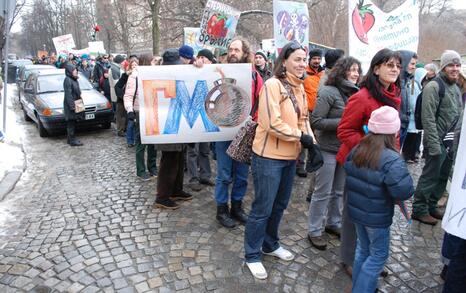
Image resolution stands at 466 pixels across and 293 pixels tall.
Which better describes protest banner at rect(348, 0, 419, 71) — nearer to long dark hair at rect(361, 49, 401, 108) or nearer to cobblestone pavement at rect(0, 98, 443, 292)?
cobblestone pavement at rect(0, 98, 443, 292)

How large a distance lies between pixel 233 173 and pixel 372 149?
6.39 feet

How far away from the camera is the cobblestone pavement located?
3.26 metres

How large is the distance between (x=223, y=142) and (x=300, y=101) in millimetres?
1275

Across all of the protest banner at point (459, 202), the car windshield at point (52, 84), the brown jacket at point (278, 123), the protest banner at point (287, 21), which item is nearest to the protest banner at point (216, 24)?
the protest banner at point (287, 21)

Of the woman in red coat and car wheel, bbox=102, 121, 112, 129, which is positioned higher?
the woman in red coat

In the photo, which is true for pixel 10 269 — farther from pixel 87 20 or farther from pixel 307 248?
pixel 87 20

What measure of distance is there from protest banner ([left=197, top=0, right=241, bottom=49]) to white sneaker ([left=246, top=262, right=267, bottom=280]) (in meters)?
3.82

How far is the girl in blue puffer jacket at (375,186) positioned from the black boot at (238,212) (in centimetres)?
168

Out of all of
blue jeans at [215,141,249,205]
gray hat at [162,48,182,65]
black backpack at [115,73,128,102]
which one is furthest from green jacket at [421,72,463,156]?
black backpack at [115,73,128,102]

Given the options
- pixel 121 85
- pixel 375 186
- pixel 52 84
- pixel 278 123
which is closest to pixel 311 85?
pixel 278 123

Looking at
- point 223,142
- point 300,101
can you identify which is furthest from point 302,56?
point 223,142

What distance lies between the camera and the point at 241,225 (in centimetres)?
428

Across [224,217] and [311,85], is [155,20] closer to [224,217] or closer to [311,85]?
[311,85]

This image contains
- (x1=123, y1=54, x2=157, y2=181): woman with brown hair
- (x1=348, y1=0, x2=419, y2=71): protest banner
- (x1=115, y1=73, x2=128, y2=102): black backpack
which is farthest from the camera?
Result: (x1=115, y1=73, x2=128, y2=102): black backpack
